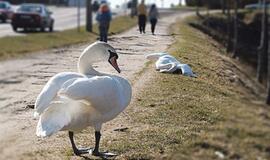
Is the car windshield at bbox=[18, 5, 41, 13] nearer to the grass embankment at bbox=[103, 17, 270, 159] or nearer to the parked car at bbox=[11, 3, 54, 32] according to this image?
the parked car at bbox=[11, 3, 54, 32]

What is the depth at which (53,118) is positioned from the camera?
5969 millimetres

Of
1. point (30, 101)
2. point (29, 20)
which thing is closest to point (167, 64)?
point (30, 101)

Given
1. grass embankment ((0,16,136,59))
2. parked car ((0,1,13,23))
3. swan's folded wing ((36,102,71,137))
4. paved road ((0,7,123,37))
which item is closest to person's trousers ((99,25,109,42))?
grass embankment ((0,16,136,59))

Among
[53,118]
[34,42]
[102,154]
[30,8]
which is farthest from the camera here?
[30,8]

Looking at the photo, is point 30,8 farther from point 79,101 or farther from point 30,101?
point 79,101

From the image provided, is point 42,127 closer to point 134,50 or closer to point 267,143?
point 267,143

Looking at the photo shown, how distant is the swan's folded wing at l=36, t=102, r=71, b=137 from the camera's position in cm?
591

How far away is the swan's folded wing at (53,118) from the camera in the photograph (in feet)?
19.4

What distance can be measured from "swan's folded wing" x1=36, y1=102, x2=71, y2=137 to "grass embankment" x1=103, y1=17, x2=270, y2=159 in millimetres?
988

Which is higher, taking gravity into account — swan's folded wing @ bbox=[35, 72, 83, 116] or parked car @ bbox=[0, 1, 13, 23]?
swan's folded wing @ bbox=[35, 72, 83, 116]

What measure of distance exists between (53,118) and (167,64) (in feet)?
20.6

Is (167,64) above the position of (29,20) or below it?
above

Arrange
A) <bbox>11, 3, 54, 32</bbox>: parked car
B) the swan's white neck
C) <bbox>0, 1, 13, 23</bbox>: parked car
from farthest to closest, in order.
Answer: <bbox>0, 1, 13, 23</bbox>: parked car, <bbox>11, 3, 54, 32</bbox>: parked car, the swan's white neck

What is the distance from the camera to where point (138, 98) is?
33.2ft
